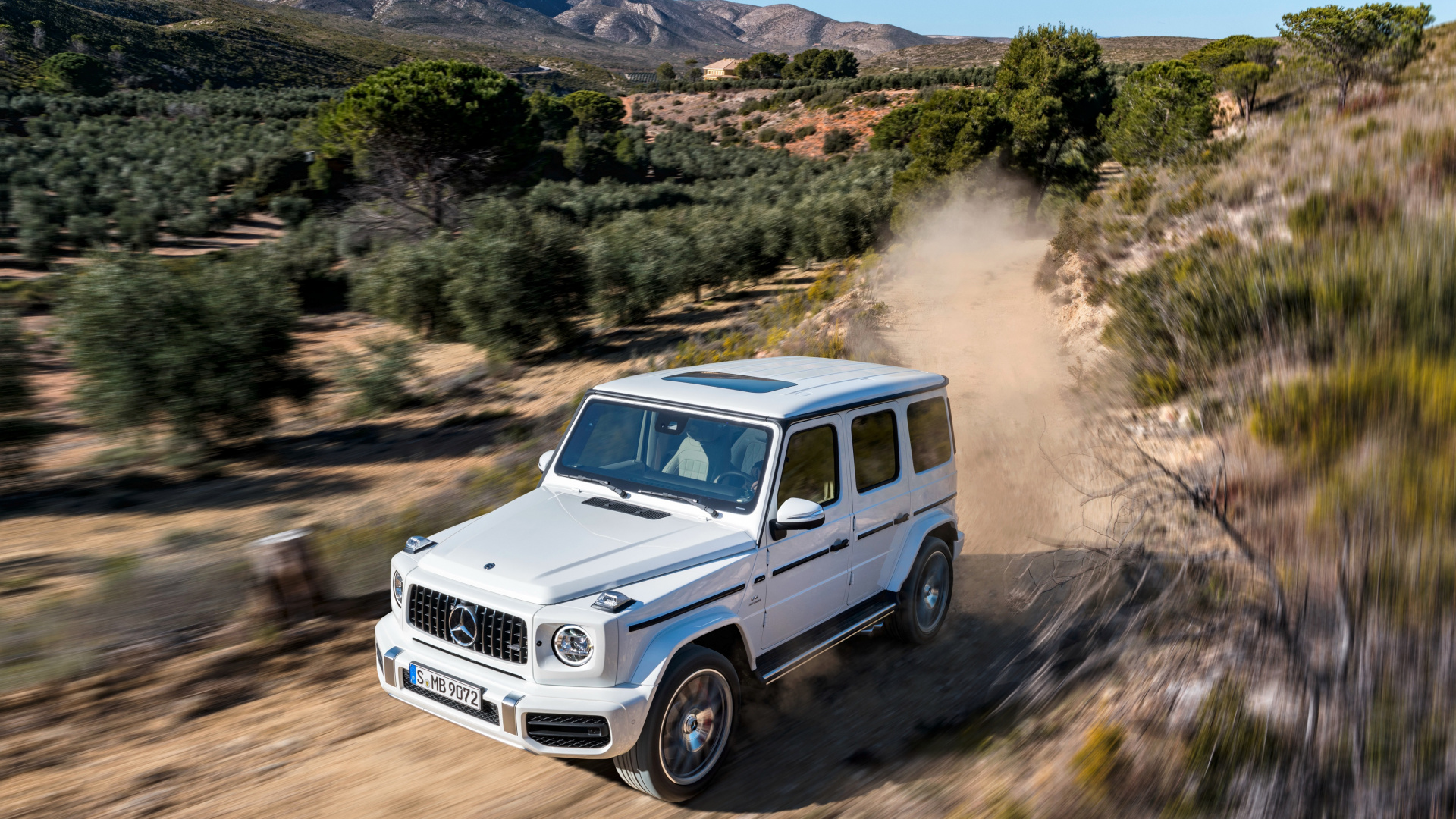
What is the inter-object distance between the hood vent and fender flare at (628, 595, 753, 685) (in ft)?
2.15

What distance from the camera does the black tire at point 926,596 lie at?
5598 mm

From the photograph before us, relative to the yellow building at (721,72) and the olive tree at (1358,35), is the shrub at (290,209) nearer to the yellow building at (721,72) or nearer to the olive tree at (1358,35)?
the olive tree at (1358,35)

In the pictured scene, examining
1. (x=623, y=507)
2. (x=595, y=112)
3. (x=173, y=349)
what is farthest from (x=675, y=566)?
(x=595, y=112)

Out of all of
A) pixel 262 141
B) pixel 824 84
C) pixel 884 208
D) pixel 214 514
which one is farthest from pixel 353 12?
pixel 214 514

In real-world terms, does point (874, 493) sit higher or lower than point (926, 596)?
higher

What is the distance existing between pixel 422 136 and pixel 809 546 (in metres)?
28.9

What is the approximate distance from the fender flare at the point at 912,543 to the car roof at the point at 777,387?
866mm

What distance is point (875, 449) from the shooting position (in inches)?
207

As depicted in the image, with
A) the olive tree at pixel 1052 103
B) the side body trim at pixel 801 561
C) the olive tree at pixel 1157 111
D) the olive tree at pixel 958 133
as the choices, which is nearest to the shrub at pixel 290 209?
the olive tree at pixel 958 133

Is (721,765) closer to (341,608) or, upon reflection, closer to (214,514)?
(341,608)

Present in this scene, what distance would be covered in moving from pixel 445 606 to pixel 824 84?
76599mm

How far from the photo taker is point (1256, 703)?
3.81 m

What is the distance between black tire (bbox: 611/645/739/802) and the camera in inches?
149

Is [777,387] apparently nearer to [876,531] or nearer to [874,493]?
[874,493]
